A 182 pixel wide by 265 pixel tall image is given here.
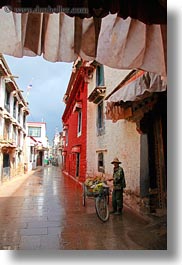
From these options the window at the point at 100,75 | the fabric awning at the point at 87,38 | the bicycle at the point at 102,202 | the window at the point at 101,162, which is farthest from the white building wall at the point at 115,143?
the fabric awning at the point at 87,38

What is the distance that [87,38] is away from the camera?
1.84 meters

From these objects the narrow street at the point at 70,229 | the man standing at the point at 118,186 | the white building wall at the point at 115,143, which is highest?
the white building wall at the point at 115,143

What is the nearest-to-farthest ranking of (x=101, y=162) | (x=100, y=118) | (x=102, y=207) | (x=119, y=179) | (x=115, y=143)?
(x=102, y=207), (x=119, y=179), (x=115, y=143), (x=101, y=162), (x=100, y=118)

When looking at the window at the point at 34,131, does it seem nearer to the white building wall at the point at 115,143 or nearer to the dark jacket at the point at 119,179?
the white building wall at the point at 115,143

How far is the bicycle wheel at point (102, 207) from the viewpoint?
169 inches

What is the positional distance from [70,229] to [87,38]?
9.61 feet

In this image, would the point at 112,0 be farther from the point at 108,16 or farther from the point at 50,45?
the point at 50,45

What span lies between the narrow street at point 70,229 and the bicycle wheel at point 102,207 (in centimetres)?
11

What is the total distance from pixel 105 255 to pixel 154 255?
1.14 feet

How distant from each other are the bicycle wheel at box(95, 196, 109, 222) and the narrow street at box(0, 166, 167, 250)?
0.11m

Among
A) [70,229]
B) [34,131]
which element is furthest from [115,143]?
[34,131]

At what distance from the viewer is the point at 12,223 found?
4.13m

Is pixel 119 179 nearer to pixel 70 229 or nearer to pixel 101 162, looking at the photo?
pixel 70 229

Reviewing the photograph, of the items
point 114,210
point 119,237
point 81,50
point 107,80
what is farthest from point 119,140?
point 81,50
